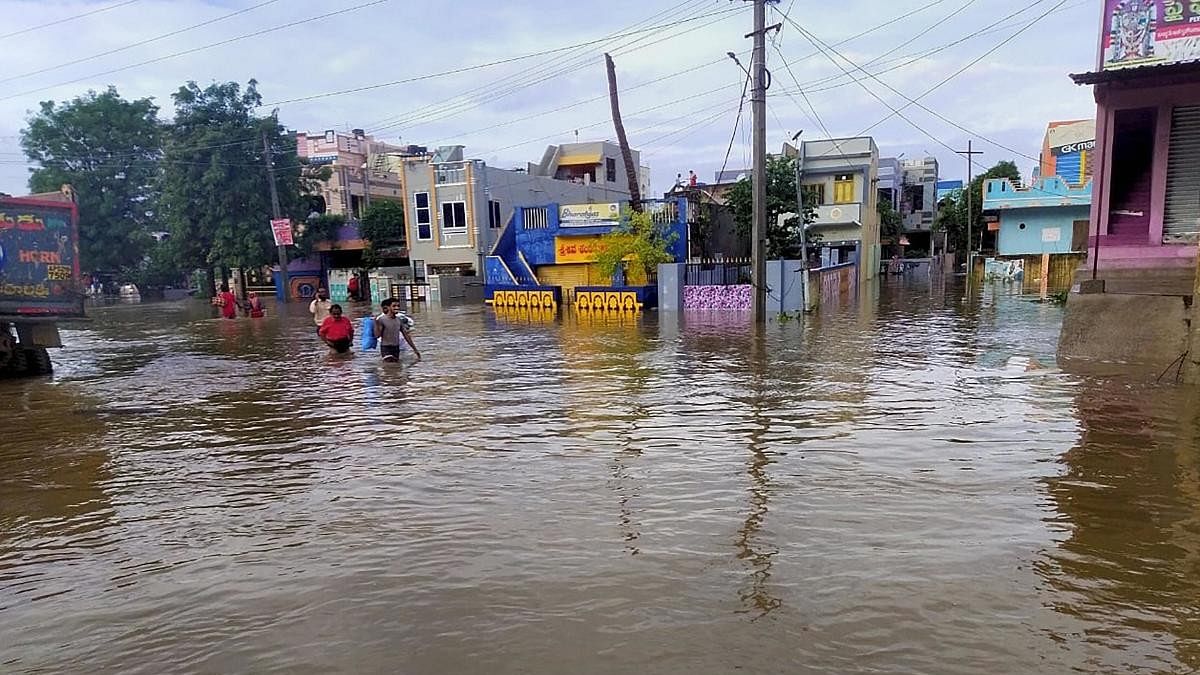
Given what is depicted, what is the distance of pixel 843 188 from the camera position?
144 feet

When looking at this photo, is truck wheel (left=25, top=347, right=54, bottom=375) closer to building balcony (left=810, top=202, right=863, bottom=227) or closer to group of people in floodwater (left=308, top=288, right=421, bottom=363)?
group of people in floodwater (left=308, top=288, right=421, bottom=363)

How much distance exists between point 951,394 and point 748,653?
7628 millimetres

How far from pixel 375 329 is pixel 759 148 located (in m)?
11.0

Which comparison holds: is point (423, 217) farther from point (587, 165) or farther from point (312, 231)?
point (587, 165)

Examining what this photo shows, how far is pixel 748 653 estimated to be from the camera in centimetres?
376

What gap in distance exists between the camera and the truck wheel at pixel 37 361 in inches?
597

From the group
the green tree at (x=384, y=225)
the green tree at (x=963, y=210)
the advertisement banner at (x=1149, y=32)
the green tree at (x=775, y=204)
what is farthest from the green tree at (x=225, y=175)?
the green tree at (x=963, y=210)

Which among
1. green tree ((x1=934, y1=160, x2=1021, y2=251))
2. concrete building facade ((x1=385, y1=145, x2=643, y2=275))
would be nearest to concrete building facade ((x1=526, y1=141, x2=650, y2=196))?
concrete building facade ((x1=385, y1=145, x2=643, y2=275))

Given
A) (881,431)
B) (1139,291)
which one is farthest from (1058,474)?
(1139,291)

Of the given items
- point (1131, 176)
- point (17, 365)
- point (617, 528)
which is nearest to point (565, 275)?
point (17, 365)

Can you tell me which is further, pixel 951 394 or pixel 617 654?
pixel 951 394

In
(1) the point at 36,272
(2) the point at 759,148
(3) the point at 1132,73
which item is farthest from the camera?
(2) the point at 759,148

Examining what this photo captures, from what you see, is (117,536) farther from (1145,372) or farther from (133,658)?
(1145,372)

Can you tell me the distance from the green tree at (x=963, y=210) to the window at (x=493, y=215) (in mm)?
34852
